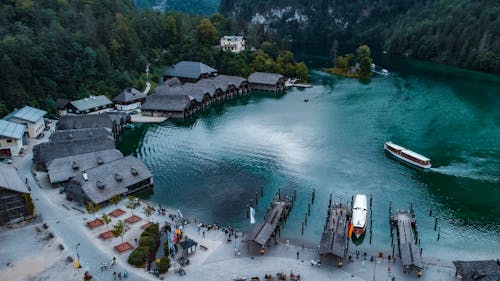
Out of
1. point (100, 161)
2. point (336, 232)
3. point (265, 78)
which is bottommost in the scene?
point (336, 232)

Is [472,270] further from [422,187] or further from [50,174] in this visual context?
[50,174]

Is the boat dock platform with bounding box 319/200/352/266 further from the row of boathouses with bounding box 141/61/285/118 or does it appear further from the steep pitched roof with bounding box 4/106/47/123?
the steep pitched roof with bounding box 4/106/47/123

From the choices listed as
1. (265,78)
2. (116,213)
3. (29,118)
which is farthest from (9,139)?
(265,78)

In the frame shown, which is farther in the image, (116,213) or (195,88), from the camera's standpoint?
(195,88)

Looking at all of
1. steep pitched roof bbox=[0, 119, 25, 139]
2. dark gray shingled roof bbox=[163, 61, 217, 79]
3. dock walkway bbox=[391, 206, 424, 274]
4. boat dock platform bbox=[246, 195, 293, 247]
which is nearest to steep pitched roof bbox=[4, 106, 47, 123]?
steep pitched roof bbox=[0, 119, 25, 139]

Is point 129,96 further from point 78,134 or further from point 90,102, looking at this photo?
point 78,134

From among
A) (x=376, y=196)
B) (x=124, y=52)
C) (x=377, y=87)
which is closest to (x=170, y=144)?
(x=376, y=196)

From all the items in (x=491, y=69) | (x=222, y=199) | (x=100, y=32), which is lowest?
(x=222, y=199)
